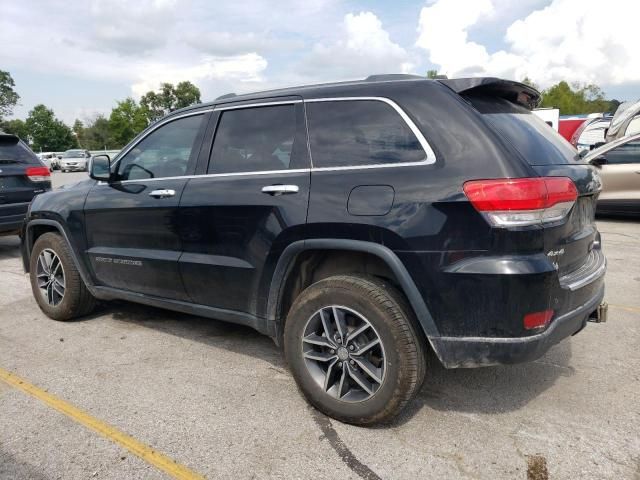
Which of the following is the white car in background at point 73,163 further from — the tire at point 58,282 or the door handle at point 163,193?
the door handle at point 163,193

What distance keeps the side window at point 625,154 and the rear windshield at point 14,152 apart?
9.83 m

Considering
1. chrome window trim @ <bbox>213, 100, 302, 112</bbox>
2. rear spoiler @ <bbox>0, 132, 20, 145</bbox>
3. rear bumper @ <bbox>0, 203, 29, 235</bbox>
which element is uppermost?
chrome window trim @ <bbox>213, 100, 302, 112</bbox>

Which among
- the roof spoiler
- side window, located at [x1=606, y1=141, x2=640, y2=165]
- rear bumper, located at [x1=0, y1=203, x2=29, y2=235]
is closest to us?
rear bumper, located at [x1=0, y1=203, x2=29, y2=235]

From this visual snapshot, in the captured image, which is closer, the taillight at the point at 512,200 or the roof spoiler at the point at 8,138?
the taillight at the point at 512,200

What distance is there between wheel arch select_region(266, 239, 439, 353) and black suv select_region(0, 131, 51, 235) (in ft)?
18.7

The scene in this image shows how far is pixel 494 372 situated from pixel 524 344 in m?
1.15

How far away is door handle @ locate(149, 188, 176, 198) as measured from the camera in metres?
3.70

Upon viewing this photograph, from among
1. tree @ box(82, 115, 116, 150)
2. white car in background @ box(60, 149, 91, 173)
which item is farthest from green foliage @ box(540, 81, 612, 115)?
tree @ box(82, 115, 116, 150)

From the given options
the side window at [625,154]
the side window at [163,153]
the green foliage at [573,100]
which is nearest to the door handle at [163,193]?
the side window at [163,153]

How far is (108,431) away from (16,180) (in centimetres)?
602

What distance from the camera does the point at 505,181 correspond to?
248cm

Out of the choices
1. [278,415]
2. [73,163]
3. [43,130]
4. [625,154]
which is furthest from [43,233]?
[43,130]

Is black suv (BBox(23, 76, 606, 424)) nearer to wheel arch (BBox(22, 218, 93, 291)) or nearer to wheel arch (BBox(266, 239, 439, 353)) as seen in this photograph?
wheel arch (BBox(266, 239, 439, 353))

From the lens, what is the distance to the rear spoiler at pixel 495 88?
9.24 feet
